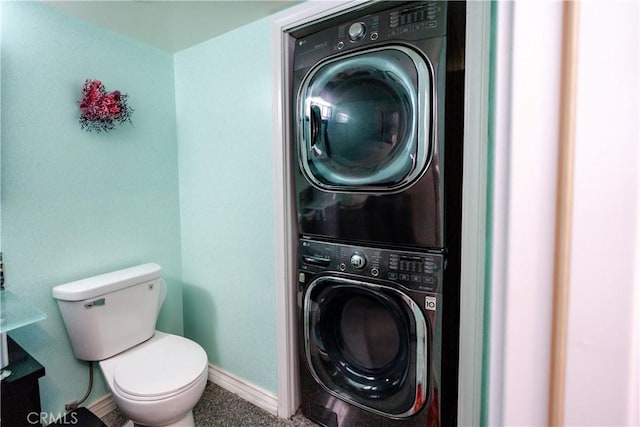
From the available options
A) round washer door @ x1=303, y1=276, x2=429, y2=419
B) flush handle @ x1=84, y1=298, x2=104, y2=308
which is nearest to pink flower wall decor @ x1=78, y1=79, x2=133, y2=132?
flush handle @ x1=84, y1=298, x2=104, y2=308

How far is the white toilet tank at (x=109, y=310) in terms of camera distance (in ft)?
4.89

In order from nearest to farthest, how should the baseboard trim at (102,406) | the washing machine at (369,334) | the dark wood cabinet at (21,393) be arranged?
the dark wood cabinet at (21,393)
the washing machine at (369,334)
the baseboard trim at (102,406)

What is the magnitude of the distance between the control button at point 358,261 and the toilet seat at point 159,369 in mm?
879

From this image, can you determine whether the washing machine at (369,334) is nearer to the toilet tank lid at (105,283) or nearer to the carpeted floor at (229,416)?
the carpeted floor at (229,416)

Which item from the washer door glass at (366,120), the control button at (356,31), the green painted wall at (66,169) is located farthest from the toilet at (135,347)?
the control button at (356,31)

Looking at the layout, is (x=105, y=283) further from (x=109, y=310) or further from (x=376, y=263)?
(x=376, y=263)

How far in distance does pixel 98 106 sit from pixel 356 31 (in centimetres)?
134

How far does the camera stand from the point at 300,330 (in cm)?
157

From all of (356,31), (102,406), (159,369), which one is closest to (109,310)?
(159,369)

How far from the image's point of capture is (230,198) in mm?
1837

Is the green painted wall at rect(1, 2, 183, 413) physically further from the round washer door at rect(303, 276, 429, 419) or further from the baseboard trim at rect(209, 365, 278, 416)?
the round washer door at rect(303, 276, 429, 419)

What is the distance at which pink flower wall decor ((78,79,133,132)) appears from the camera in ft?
5.16

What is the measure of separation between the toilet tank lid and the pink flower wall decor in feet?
2.57

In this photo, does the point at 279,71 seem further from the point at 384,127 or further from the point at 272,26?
the point at 384,127
